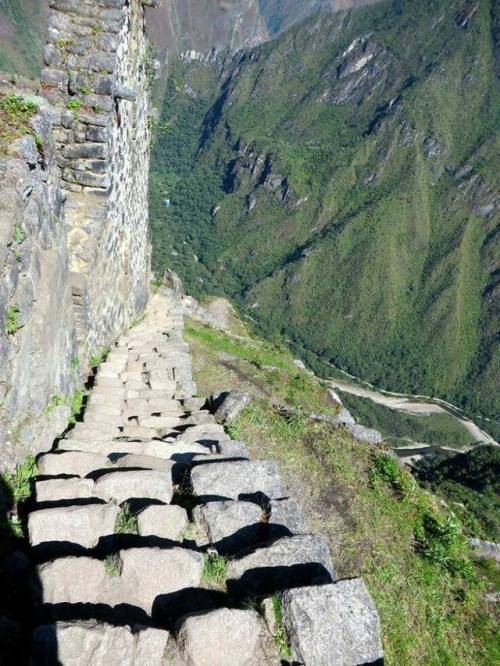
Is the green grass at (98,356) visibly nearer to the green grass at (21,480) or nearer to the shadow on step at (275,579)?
the green grass at (21,480)

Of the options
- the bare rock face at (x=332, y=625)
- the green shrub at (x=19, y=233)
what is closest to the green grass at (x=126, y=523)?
the bare rock face at (x=332, y=625)

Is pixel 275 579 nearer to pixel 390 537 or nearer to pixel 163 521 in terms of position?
pixel 163 521

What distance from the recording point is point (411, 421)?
4769 inches

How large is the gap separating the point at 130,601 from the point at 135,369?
7.80 metres

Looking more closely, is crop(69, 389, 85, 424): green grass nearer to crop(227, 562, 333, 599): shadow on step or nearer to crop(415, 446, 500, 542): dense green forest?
crop(227, 562, 333, 599): shadow on step

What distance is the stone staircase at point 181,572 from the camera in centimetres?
400

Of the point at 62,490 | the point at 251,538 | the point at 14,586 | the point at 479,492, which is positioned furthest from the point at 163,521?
the point at 479,492

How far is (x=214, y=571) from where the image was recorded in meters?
4.91

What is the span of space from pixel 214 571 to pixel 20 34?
23027 centimetres

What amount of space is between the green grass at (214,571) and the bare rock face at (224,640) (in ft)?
1.98

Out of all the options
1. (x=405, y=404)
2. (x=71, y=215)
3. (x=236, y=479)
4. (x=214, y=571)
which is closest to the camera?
(x=214, y=571)

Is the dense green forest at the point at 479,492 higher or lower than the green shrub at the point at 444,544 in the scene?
lower

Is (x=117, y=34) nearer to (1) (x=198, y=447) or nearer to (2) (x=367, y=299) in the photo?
(1) (x=198, y=447)

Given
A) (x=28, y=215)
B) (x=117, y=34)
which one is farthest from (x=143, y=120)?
(x=28, y=215)
